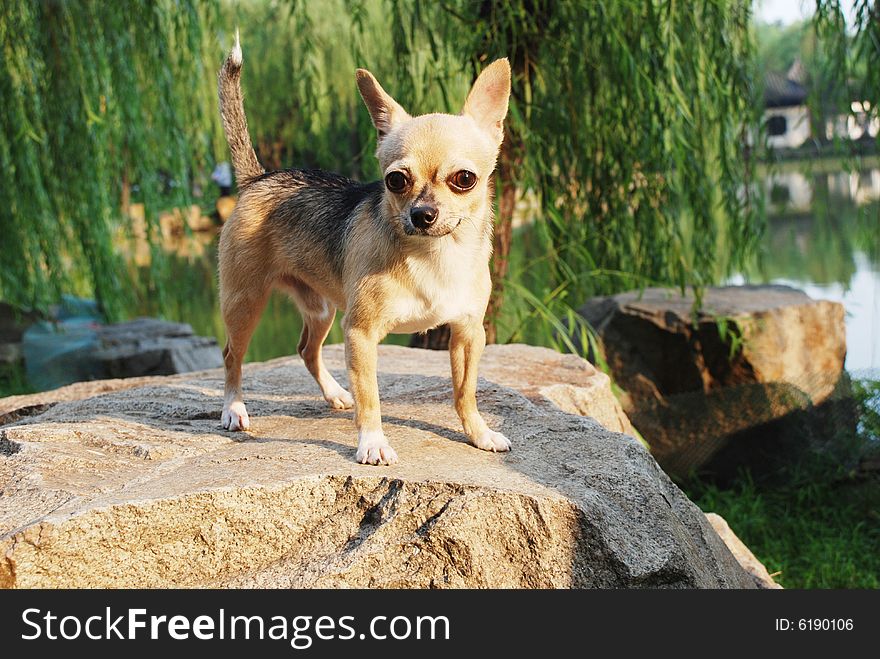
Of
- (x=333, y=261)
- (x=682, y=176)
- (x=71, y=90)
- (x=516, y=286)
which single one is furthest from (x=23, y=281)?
(x=682, y=176)

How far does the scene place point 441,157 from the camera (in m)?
2.87

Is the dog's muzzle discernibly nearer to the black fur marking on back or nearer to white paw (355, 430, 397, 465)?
the black fur marking on back

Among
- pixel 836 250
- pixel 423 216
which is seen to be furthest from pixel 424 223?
pixel 836 250

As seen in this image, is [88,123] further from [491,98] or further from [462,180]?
[462,180]

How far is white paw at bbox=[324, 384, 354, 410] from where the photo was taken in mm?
3803

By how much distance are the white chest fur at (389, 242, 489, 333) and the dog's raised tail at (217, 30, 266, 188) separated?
1129 millimetres

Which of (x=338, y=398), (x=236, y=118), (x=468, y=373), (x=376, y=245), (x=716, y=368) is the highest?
(x=236, y=118)

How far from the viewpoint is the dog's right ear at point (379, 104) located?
3.14 meters

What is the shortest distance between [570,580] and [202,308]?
10013 millimetres

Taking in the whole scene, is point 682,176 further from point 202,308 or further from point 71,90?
point 202,308

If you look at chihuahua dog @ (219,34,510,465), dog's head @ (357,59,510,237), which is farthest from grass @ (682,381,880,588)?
dog's head @ (357,59,510,237)

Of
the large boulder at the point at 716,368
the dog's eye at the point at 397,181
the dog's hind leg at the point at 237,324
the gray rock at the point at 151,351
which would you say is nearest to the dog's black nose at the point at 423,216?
the dog's eye at the point at 397,181

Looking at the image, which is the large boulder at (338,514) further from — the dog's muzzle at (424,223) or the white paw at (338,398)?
the dog's muzzle at (424,223)

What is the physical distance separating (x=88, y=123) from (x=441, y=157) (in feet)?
12.0
